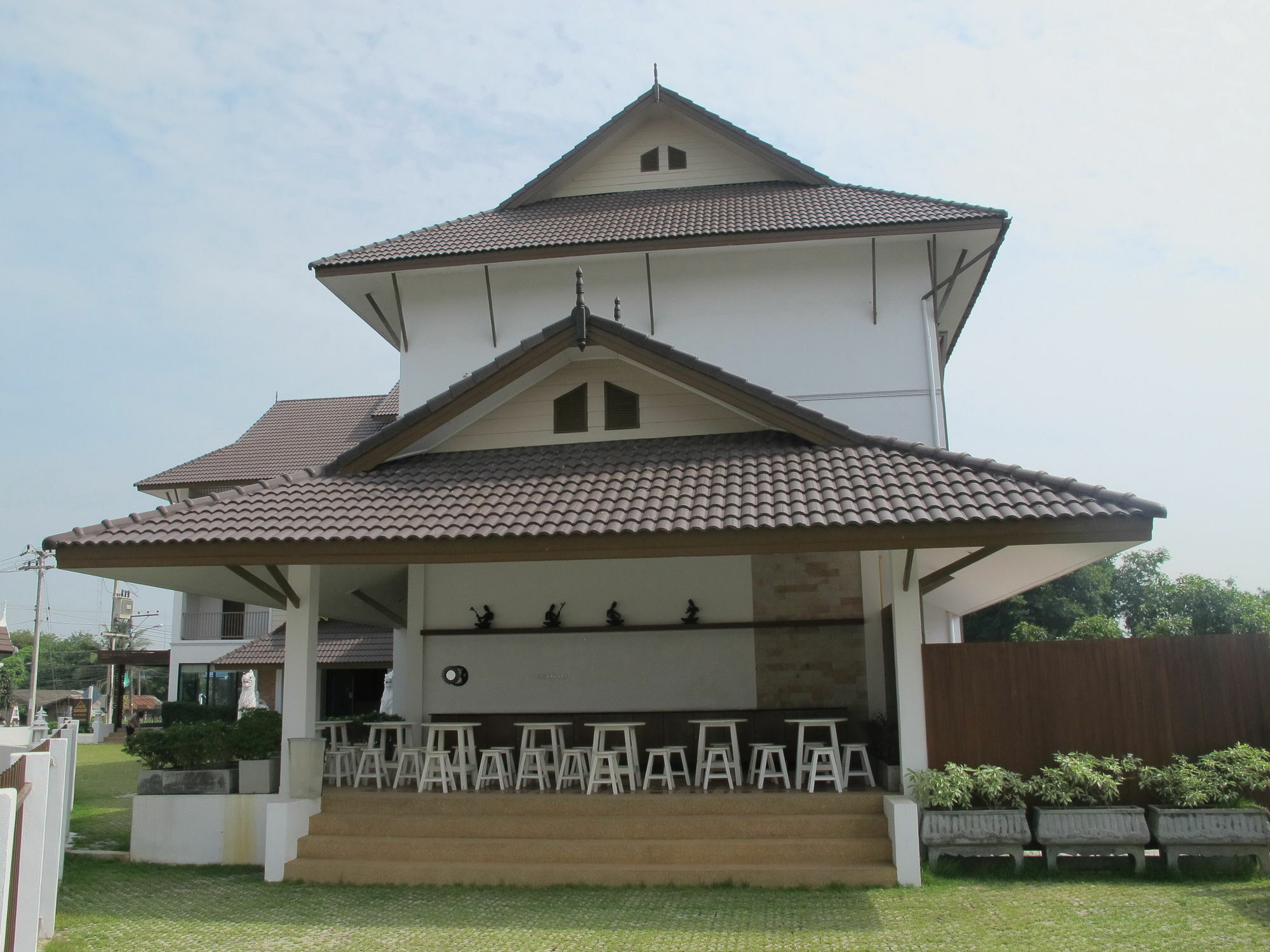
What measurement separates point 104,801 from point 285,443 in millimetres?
15725

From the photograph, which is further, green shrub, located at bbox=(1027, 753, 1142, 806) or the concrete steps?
the concrete steps

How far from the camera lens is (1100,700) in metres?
8.91

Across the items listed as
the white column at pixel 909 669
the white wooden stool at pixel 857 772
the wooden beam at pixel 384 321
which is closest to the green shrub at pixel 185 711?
the wooden beam at pixel 384 321

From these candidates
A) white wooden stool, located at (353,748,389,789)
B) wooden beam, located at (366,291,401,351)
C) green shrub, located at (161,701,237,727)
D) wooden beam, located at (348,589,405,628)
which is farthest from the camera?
green shrub, located at (161,701,237,727)

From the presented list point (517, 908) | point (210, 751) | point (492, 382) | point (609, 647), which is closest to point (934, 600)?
point (609, 647)

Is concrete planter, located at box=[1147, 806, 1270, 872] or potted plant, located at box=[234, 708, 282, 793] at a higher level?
potted plant, located at box=[234, 708, 282, 793]

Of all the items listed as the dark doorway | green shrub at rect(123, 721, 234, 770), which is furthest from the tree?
green shrub at rect(123, 721, 234, 770)

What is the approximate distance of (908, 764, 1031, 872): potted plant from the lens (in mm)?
8469

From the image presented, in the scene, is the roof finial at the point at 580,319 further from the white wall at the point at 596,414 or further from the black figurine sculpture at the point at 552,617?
the black figurine sculpture at the point at 552,617

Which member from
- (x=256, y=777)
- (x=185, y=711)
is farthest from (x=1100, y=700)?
(x=185, y=711)

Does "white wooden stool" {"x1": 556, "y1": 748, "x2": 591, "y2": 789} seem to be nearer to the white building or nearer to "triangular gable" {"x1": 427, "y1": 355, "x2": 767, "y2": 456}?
the white building

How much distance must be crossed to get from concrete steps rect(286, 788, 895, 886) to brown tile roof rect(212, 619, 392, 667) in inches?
607

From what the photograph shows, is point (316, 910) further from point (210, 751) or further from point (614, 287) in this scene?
point (614, 287)

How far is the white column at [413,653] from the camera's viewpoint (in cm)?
1304
